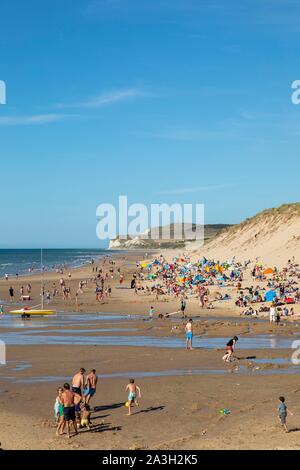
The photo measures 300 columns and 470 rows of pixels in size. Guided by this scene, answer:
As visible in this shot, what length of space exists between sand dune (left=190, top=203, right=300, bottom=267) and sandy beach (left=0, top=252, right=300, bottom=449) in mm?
31631

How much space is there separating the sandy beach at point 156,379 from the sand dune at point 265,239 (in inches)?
1245

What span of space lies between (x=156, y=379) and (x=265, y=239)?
6475 centimetres

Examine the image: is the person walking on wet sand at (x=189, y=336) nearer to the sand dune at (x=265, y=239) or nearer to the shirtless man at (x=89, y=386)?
the shirtless man at (x=89, y=386)

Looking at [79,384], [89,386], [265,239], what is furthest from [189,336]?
[265,239]

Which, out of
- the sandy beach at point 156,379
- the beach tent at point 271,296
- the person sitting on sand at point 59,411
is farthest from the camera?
the beach tent at point 271,296

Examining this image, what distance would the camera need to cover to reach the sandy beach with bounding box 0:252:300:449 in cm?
1495

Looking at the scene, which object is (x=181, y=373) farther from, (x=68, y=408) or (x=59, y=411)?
(x=68, y=408)

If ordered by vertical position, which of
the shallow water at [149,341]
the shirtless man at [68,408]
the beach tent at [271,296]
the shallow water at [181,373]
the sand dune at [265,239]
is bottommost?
the shallow water at [181,373]

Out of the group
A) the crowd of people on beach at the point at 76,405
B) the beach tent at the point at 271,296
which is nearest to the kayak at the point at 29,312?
the beach tent at the point at 271,296

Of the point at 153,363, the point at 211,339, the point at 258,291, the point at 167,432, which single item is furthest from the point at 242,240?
the point at 167,432

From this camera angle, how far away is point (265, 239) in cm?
8462

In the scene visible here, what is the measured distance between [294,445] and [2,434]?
688 cm

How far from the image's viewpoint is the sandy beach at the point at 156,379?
14953mm
